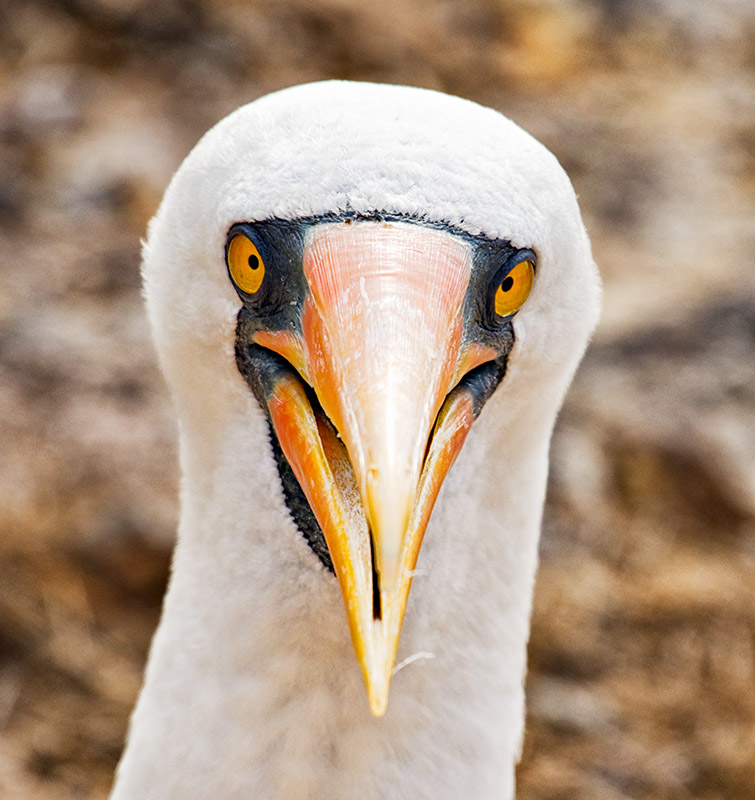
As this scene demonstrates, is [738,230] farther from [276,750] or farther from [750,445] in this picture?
[276,750]

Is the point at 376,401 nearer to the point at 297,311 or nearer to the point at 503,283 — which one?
the point at 297,311

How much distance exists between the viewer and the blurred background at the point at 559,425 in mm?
4133

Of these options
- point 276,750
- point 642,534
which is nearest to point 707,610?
point 642,534

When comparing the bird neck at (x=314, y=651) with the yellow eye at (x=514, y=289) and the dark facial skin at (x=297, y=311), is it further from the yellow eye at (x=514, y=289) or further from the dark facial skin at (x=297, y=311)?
the yellow eye at (x=514, y=289)

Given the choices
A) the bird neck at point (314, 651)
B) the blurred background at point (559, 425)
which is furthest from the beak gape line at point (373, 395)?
the blurred background at point (559, 425)

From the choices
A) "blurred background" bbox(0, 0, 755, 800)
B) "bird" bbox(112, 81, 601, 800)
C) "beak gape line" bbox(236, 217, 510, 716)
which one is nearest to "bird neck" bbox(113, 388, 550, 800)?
"bird" bbox(112, 81, 601, 800)

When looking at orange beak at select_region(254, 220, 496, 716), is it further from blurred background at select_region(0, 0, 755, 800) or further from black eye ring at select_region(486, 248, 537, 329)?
blurred background at select_region(0, 0, 755, 800)

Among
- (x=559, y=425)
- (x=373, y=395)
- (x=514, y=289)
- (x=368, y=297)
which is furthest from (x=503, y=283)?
(x=559, y=425)

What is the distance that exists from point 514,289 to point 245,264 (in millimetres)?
440

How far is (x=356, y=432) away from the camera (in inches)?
61.7

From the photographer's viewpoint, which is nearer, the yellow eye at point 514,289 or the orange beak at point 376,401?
the orange beak at point 376,401

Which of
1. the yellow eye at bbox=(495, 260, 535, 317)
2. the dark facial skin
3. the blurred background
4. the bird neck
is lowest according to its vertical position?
the bird neck

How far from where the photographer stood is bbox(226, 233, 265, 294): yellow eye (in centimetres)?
184

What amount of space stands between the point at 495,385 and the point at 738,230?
12.5ft
